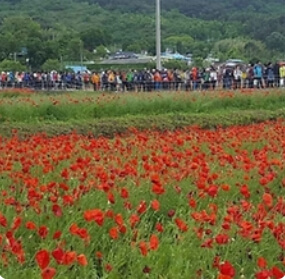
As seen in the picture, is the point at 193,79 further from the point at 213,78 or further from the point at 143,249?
the point at 143,249

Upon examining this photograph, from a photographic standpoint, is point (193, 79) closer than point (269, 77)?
No

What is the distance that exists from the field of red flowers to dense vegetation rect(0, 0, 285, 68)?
230 feet

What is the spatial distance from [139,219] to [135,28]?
355 ft

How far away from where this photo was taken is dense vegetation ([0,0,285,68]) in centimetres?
8406

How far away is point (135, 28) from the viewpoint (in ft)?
365

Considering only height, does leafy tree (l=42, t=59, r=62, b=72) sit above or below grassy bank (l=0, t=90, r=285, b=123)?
above

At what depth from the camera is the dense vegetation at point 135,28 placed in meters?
84.1

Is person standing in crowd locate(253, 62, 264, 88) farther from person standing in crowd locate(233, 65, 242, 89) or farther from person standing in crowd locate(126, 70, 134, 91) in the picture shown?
person standing in crowd locate(126, 70, 134, 91)

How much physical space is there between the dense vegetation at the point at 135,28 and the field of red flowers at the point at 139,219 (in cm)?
7009

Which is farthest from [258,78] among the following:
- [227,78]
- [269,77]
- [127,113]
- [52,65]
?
[52,65]

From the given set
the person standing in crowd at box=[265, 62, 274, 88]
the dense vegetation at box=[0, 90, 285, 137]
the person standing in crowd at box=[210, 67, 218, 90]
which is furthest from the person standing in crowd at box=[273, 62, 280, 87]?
the dense vegetation at box=[0, 90, 285, 137]

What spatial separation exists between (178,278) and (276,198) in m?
2.22

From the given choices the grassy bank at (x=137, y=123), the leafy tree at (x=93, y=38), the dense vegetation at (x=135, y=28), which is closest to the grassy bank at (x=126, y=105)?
the grassy bank at (x=137, y=123)

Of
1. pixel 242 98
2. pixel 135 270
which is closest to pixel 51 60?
pixel 242 98
